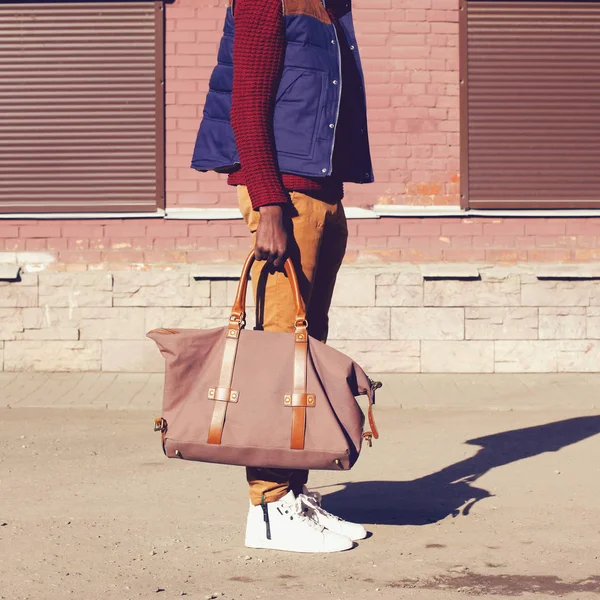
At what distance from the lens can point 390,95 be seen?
33.5 feet

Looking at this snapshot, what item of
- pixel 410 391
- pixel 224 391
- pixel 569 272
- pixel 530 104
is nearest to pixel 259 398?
pixel 224 391

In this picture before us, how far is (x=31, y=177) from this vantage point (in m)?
10.3

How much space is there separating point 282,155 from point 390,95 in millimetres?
→ 6248

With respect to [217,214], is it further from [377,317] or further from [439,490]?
[439,490]

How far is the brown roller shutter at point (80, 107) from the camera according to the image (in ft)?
33.4

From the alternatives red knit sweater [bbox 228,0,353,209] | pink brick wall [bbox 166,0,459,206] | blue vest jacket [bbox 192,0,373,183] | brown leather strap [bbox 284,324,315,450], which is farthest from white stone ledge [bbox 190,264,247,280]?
brown leather strap [bbox 284,324,315,450]

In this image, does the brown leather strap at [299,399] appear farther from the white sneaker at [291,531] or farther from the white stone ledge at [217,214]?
the white stone ledge at [217,214]

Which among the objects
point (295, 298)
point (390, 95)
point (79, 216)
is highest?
point (390, 95)

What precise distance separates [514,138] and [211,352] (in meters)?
6.88

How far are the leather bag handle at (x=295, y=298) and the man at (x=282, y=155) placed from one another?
0.17ft

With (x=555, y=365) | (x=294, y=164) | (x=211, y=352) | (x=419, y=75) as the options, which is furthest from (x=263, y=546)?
(x=419, y=75)

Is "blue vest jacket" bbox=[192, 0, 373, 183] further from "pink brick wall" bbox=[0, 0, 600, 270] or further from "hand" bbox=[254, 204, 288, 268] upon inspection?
"pink brick wall" bbox=[0, 0, 600, 270]

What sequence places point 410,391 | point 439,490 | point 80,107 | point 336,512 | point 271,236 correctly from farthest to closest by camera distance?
1. point 80,107
2. point 410,391
3. point 439,490
4. point 336,512
5. point 271,236

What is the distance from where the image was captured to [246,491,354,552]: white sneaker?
4.20 metres
